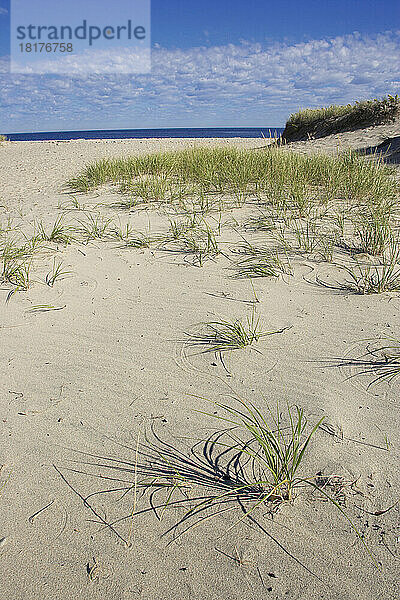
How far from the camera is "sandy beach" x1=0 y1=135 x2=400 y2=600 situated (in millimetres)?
1345

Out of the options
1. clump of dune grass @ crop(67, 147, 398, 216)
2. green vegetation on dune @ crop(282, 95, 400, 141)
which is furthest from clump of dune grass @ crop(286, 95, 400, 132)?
clump of dune grass @ crop(67, 147, 398, 216)

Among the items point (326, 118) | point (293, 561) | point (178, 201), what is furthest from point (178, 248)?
point (326, 118)

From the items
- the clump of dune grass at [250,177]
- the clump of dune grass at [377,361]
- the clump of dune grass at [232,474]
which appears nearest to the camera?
the clump of dune grass at [232,474]

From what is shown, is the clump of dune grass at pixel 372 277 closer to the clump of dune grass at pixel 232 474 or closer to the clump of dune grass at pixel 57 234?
the clump of dune grass at pixel 232 474

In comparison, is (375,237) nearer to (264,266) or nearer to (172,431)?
(264,266)

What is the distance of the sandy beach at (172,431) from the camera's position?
4.41 feet

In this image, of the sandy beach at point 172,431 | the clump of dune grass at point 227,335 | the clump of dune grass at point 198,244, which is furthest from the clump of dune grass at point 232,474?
the clump of dune grass at point 198,244

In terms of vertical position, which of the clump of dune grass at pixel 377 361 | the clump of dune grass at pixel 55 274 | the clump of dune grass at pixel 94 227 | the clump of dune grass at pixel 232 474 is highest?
the clump of dune grass at pixel 94 227

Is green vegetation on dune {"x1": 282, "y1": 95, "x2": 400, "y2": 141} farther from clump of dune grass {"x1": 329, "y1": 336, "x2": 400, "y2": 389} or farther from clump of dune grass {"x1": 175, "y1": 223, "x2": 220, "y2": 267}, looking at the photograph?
clump of dune grass {"x1": 329, "y1": 336, "x2": 400, "y2": 389}

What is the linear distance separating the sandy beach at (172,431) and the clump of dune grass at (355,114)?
10720 millimetres

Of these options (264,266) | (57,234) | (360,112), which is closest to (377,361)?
(264,266)

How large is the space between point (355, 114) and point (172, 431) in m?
14.3

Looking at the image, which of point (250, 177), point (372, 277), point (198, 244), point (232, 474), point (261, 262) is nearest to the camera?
point (232, 474)

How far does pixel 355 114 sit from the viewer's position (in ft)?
44.2
